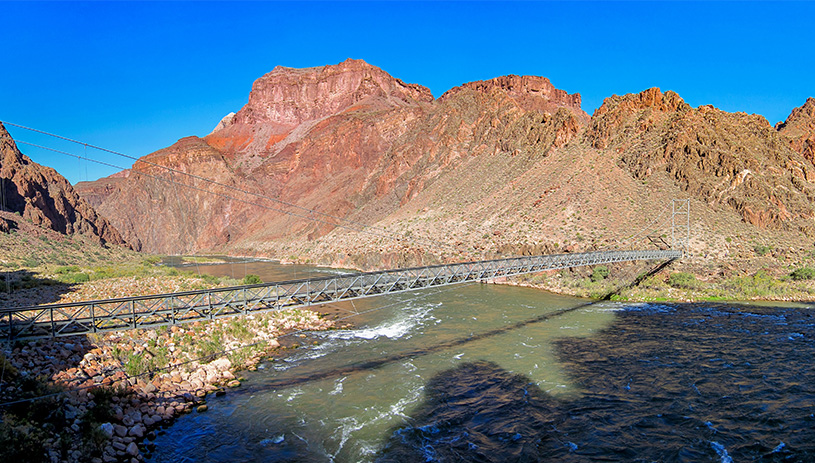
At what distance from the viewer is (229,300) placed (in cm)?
1570

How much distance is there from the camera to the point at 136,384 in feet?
42.9

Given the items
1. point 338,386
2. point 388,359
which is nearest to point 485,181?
point 388,359

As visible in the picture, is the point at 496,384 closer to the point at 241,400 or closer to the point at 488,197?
the point at 241,400

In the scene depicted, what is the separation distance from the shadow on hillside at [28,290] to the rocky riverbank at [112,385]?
7363 millimetres

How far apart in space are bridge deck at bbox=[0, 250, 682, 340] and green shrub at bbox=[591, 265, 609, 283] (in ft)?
8.40

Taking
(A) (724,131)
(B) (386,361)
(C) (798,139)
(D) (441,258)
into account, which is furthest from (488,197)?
(C) (798,139)

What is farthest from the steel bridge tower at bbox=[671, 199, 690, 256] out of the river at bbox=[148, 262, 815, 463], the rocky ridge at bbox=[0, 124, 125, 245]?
the rocky ridge at bbox=[0, 124, 125, 245]

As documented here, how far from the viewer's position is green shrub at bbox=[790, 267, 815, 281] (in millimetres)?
28105

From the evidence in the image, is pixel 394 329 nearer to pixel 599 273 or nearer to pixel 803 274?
pixel 599 273

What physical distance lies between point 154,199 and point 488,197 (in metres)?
107

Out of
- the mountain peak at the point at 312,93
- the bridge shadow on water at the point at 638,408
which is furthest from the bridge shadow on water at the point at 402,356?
the mountain peak at the point at 312,93

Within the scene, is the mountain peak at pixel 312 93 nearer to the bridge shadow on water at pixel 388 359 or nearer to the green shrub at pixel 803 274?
the green shrub at pixel 803 274

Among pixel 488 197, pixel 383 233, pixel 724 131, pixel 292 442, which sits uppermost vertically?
pixel 724 131

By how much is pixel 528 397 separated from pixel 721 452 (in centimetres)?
506
